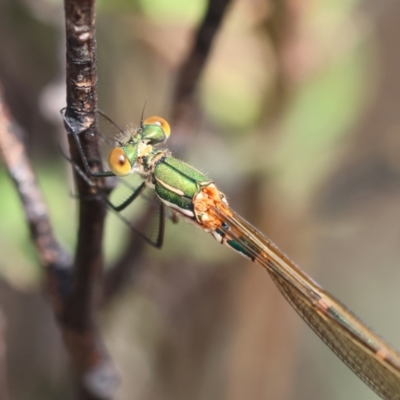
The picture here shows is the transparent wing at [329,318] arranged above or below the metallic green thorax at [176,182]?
below

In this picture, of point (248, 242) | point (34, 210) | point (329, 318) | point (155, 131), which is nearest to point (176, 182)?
point (155, 131)

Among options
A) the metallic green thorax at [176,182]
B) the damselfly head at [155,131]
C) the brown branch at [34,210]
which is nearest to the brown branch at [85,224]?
the brown branch at [34,210]

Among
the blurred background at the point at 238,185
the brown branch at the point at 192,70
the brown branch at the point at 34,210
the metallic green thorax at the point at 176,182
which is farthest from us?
the blurred background at the point at 238,185

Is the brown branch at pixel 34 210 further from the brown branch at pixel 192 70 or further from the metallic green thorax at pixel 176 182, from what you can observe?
the brown branch at pixel 192 70

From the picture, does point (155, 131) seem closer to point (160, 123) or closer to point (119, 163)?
point (160, 123)

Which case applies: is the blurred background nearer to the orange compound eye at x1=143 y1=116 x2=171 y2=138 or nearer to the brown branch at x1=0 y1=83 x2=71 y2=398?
the orange compound eye at x1=143 y1=116 x2=171 y2=138

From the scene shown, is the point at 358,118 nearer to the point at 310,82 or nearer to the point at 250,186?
the point at 310,82

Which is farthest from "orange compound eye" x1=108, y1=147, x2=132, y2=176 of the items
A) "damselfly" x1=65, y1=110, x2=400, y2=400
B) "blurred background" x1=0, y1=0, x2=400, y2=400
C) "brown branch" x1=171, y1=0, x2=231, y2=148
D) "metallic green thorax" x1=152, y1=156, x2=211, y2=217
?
"blurred background" x1=0, y1=0, x2=400, y2=400

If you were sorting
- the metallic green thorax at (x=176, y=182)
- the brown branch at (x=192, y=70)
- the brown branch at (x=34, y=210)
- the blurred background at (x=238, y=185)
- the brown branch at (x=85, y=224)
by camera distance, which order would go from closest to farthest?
the brown branch at (x=85, y=224), the brown branch at (x=34, y=210), the brown branch at (x=192, y=70), the metallic green thorax at (x=176, y=182), the blurred background at (x=238, y=185)
